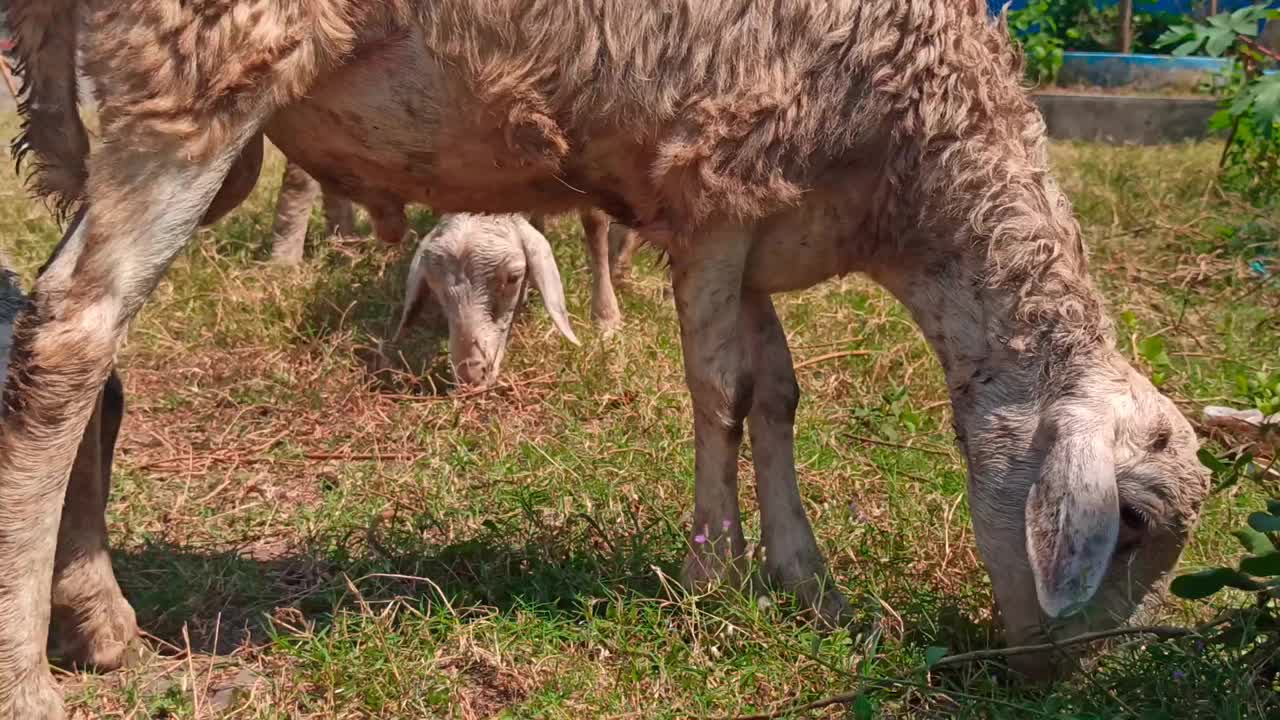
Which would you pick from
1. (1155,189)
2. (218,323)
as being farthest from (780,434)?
(1155,189)

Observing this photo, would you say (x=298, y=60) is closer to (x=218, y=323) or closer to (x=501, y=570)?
(x=501, y=570)

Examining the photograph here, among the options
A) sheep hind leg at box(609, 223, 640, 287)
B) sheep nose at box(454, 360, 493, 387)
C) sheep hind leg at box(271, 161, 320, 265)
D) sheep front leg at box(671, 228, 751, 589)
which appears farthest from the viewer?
sheep hind leg at box(271, 161, 320, 265)

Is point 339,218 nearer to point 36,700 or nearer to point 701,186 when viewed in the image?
point 701,186

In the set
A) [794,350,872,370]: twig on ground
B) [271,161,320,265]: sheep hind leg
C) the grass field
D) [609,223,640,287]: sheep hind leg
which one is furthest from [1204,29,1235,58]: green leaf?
[271,161,320,265]: sheep hind leg

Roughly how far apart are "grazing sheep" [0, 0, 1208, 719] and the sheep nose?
2.21m

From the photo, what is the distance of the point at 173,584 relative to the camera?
4.04 metres

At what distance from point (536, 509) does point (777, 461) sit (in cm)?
82

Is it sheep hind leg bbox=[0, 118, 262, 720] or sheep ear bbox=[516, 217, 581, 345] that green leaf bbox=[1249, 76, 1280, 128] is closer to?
sheep ear bbox=[516, 217, 581, 345]

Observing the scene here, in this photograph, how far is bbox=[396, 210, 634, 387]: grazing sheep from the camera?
6.03m

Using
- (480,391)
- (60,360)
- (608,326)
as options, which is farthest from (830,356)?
(60,360)

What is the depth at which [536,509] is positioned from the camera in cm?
446

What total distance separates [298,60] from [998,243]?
1733mm

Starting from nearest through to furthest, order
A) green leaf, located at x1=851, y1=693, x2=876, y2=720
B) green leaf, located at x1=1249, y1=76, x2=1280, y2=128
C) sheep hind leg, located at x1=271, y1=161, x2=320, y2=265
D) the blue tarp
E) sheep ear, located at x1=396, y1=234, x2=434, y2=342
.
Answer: green leaf, located at x1=851, y1=693, x2=876, y2=720, green leaf, located at x1=1249, y1=76, x2=1280, y2=128, sheep ear, located at x1=396, y1=234, x2=434, y2=342, sheep hind leg, located at x1=271, y1=161, x2=320, y2=265, the blue tarp

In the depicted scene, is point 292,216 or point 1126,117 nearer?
point 292,216
